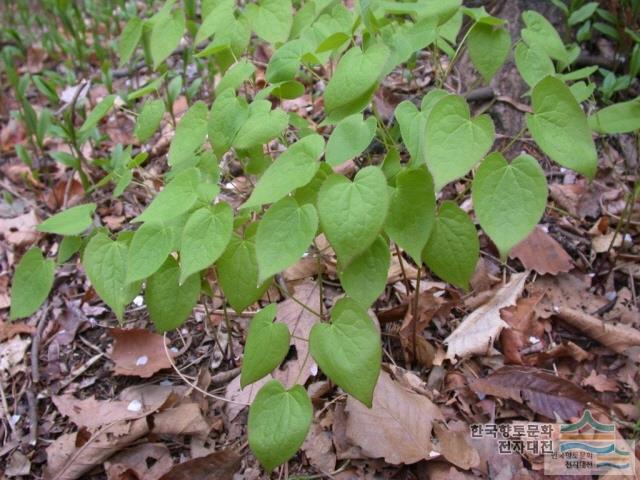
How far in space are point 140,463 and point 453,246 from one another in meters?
0.97

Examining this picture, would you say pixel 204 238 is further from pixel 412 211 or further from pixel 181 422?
pixel 181 422

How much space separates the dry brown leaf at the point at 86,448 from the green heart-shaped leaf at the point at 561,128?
3.87 ft

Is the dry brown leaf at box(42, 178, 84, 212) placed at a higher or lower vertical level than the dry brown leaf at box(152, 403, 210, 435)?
higher

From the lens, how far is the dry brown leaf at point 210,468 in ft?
4.31

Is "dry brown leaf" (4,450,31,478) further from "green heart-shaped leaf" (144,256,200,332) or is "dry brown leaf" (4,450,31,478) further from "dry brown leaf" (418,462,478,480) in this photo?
"dry brown leaf" (418,462,478,480)

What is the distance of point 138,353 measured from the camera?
5.39 ft

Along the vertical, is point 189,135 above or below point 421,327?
above

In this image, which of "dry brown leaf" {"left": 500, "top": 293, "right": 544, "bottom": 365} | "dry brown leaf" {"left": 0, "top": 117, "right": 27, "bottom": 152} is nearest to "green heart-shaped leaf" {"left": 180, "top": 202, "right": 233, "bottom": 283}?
"dry brown leaf" {"left": 500, "top": 293, "right": 544, "bottom": 365}

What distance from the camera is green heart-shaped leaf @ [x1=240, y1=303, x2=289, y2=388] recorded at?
42.6 inches

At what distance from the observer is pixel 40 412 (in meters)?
1.59

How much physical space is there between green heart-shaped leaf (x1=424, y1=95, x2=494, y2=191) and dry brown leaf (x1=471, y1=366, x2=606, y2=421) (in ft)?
2.46

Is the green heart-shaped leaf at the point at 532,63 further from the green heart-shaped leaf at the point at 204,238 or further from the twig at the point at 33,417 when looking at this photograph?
the twig at the point at 33,417

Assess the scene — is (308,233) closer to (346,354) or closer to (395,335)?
(346,354)

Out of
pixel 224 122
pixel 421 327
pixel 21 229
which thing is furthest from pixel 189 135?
pixel 21 229
